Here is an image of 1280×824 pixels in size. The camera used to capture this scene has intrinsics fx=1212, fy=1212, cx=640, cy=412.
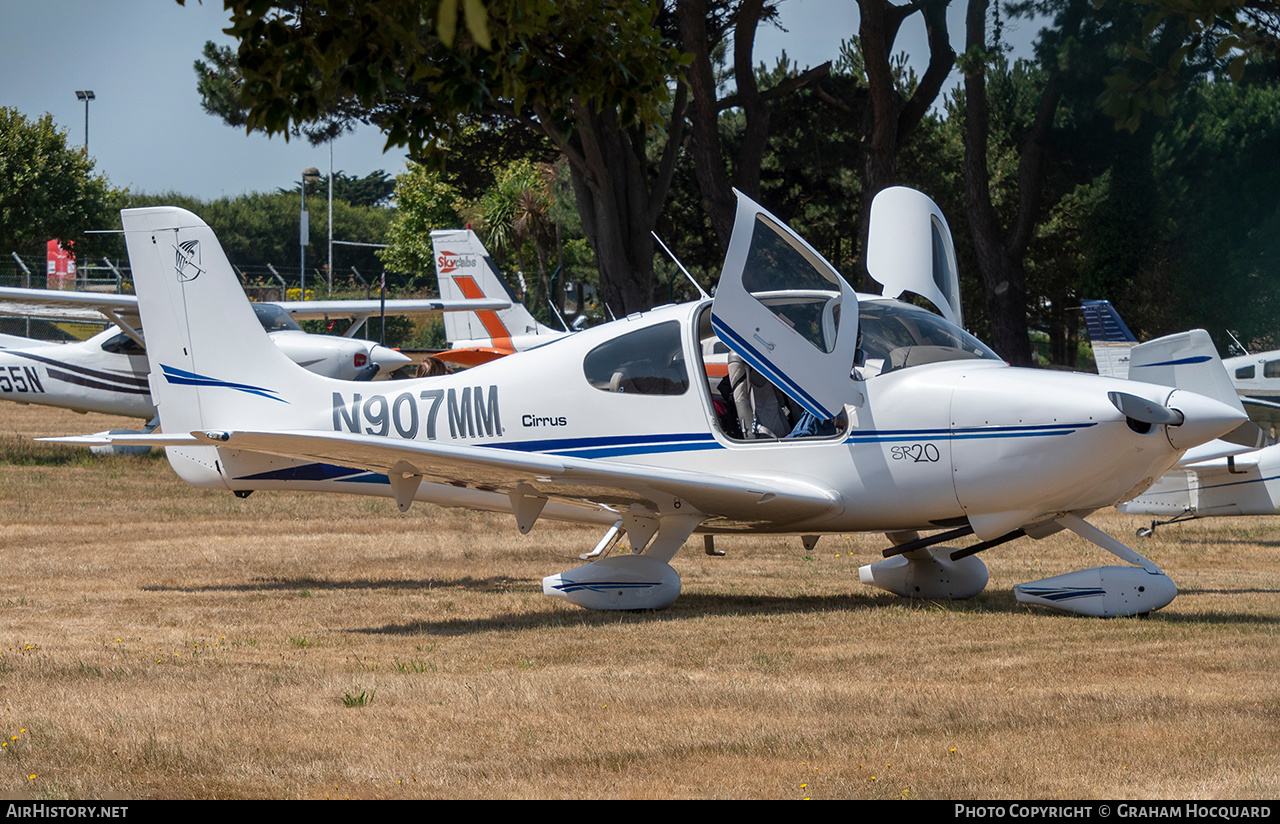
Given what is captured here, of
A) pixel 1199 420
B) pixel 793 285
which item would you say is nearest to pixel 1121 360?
pixel 1199 420

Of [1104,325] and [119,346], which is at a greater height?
[1104,325]

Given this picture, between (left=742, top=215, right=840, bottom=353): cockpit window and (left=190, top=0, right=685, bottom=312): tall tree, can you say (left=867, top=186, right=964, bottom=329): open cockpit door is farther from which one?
(left=190, top=0, right=685, bottom=312): tall tree

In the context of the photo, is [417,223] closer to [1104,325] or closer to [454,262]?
[454,262]

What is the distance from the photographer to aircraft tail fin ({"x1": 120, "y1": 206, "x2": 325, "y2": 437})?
29.8 ft

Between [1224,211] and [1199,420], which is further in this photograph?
[1224,211]

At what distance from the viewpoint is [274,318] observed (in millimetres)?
20000

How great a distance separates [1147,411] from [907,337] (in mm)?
1601

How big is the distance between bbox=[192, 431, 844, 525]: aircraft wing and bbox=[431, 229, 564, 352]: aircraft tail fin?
60.8ft

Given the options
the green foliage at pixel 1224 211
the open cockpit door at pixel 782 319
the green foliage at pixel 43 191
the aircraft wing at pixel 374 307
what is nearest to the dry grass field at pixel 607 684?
the open cockpit door at pixel 782 319

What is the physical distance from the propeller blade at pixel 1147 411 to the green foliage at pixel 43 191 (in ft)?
160

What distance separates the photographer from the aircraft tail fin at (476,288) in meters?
26.4

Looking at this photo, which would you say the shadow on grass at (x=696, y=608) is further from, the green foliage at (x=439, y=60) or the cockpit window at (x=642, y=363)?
the green foliage at (x=439, y=60)
